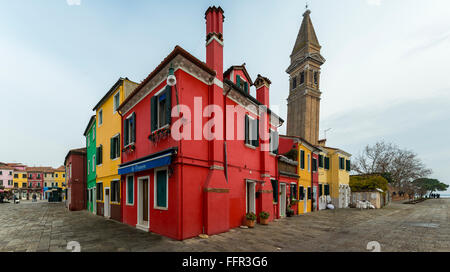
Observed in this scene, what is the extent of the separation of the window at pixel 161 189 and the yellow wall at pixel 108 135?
5.43 m

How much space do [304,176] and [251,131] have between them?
9.25m

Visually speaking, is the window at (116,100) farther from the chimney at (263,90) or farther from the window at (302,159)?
the window at (302,159)

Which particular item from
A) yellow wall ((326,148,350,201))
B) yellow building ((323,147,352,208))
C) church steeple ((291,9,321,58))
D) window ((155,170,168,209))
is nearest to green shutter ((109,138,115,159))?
window ((155,170,168,209))

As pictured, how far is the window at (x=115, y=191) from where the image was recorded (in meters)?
12.6

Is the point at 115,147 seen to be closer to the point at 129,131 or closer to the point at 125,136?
the point at 125,136

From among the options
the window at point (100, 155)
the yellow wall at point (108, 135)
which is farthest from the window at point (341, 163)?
the window at point (100, 155)

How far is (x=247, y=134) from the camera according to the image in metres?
11.2

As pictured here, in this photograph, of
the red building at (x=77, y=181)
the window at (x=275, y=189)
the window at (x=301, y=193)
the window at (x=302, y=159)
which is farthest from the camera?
the red building at (x=77, y=181)

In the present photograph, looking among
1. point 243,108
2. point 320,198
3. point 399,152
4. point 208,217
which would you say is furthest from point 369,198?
point 208,217

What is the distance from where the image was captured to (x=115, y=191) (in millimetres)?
13094

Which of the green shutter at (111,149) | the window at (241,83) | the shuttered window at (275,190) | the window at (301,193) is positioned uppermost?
the window at (241,83)

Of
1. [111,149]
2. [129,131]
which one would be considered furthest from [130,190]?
[111,149]
